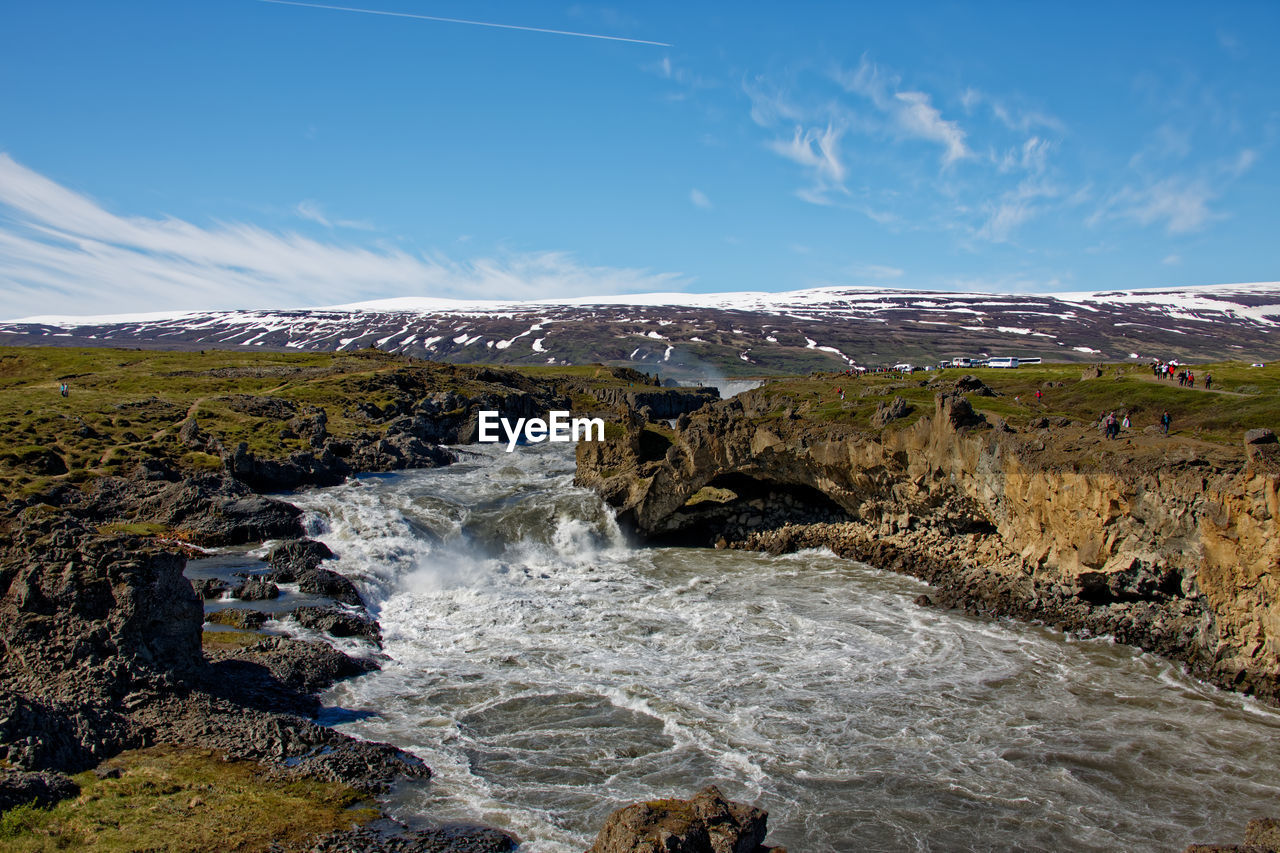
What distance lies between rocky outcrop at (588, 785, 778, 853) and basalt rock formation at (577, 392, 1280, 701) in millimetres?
18703

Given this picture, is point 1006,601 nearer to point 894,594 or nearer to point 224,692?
point 894,594

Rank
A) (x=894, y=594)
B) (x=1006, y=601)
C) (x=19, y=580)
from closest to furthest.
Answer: (x=19, y=580) < (x=1006, y=601) < (x=894, y=594)

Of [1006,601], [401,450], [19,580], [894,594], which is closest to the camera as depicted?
[19,580]

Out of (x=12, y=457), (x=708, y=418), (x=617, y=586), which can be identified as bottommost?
(x=617, y=586)

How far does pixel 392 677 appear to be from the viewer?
23250mm

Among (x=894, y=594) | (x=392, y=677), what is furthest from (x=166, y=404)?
(x=894, y=594)

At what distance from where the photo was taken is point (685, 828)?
37.9ft

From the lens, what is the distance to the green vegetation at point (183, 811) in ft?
40.7

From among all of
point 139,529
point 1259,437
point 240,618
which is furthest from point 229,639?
point 1259,437

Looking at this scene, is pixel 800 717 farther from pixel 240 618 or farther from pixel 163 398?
pixel 163 398

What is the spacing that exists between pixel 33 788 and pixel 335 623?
13.7 metres

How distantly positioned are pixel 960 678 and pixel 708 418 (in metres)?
22.9

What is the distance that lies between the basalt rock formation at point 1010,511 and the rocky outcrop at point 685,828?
1870 centimetres

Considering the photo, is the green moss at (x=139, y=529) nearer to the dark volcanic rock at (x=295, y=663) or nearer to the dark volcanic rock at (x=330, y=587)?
the dark volcanic rock at (x=330, y=587)
